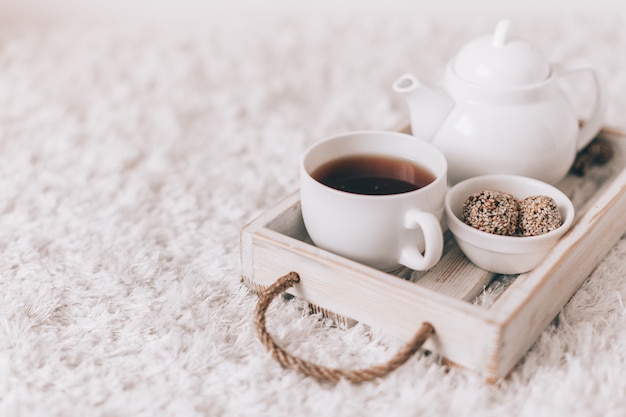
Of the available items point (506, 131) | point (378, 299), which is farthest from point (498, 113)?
point (378, 299)

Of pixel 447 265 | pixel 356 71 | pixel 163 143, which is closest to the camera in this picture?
pixel 447 265

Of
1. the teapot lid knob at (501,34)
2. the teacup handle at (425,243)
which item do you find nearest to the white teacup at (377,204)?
the teacup handle at (425,243)

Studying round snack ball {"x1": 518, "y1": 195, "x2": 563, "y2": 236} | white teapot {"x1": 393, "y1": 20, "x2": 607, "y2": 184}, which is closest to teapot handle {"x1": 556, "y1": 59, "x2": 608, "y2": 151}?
white teapot {"x1": 393, "y1": 20, "x2": 607, "y2": 184}

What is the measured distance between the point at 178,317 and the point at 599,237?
38cm

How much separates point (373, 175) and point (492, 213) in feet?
0.36

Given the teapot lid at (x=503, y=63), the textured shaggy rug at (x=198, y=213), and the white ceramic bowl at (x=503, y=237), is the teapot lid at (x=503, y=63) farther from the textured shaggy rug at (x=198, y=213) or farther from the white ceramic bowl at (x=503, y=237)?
the textured shaggy rug at (x=198, y=213)

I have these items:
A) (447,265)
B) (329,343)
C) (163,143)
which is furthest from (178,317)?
(163,143)

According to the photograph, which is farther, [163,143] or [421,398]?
[163,143]

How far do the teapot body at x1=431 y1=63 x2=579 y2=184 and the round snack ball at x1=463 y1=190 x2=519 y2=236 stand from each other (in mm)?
62

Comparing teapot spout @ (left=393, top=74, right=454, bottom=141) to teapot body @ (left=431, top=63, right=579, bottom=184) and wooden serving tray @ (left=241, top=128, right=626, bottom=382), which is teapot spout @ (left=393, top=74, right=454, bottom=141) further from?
wooden serving tray @ (left=241, top=128, right=626, bottom=382)

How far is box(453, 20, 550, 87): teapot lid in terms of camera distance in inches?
27.7

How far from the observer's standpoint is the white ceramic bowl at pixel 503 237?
2.07 ft

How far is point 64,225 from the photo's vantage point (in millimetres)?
788

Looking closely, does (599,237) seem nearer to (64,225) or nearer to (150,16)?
(64,225)
